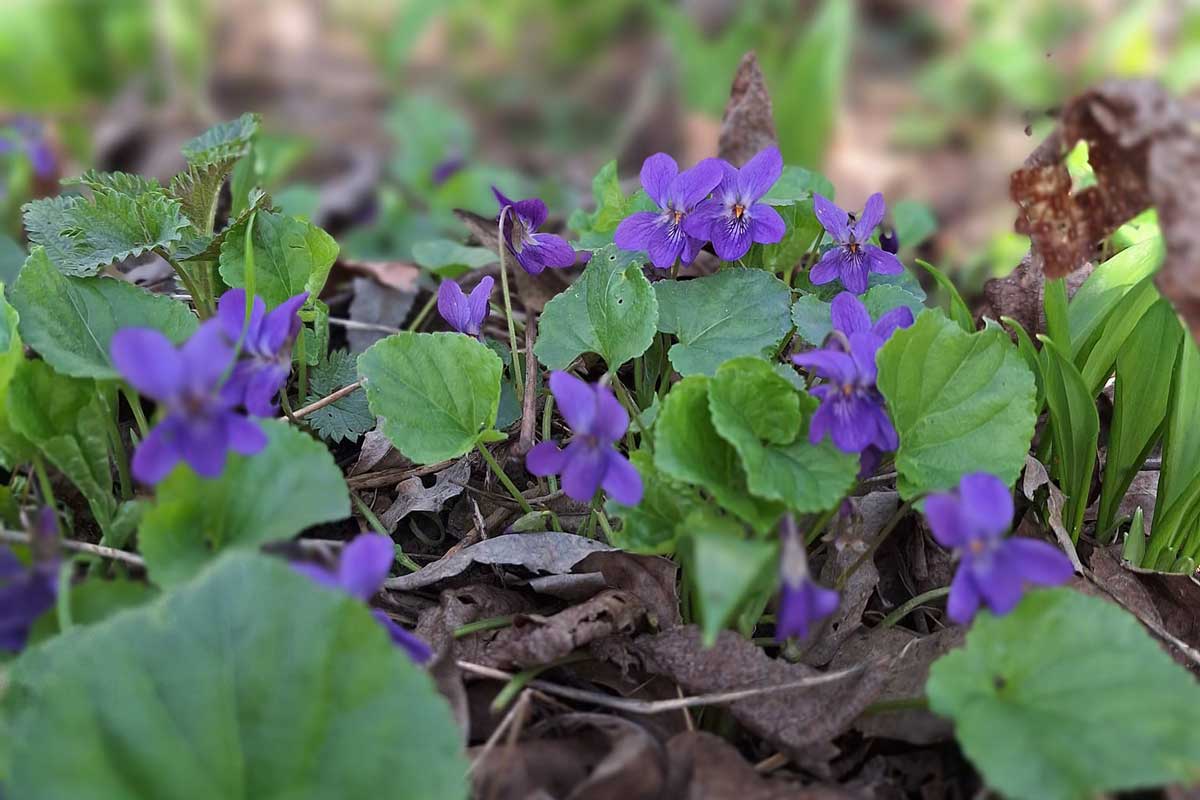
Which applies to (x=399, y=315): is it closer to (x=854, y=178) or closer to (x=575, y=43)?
(x=854, y=178)

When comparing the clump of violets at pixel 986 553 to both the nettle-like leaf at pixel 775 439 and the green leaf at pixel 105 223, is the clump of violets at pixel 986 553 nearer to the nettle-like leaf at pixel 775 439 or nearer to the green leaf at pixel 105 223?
the nettle-like leaf at pixel 775 439

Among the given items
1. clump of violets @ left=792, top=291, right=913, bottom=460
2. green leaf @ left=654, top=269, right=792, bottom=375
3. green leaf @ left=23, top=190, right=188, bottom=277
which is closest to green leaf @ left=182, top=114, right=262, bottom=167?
green leaf @ left=23, top=190, right=188, bottom=277

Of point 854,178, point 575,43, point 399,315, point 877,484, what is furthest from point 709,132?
point 877,484

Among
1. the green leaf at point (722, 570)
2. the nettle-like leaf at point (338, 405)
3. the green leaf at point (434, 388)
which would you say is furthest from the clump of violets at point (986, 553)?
the nettle-like leaf at point (338, 405)

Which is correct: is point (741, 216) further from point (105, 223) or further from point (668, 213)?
Result: point (105, 223)

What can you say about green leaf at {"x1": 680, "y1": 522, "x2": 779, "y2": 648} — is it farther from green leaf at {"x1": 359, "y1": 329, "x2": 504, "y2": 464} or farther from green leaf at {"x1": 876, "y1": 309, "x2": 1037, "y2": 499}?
green leaf at {"x1": 359, "y1": 329, "x2": 504, "y2": 464}
